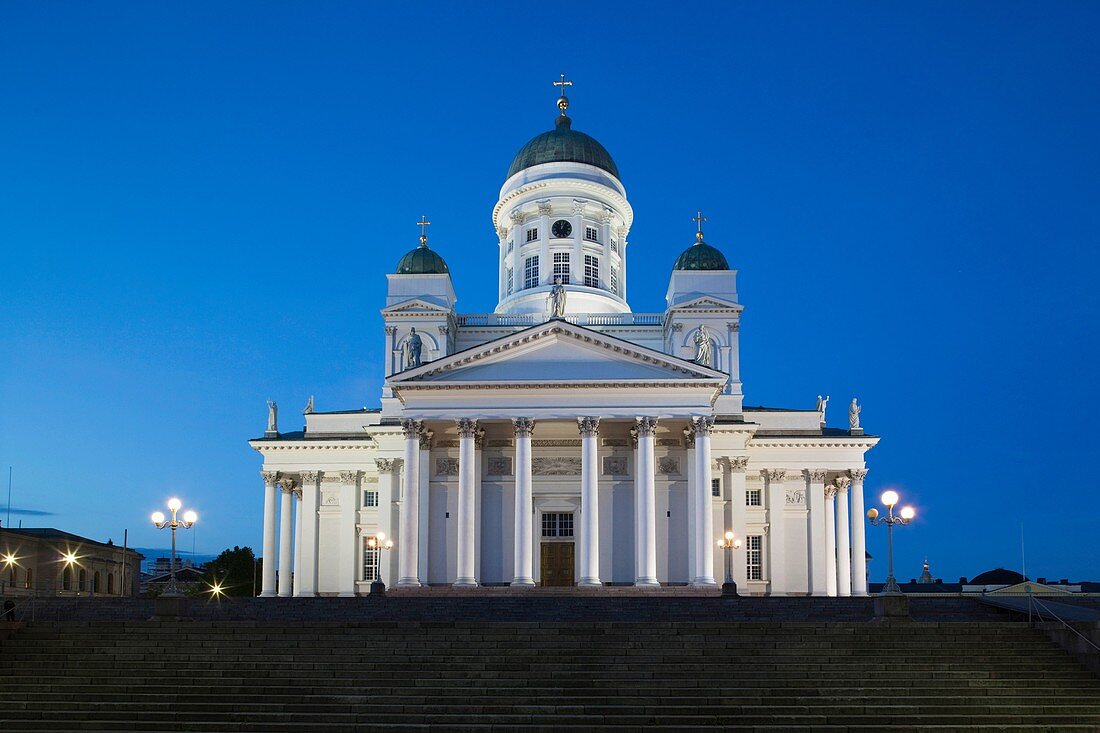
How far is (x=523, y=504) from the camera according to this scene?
145ft

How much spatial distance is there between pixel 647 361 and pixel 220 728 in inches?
1037

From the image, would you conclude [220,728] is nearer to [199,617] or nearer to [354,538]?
[199,617]

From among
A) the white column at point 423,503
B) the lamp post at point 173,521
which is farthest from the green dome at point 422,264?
the lamp post at point 173,521

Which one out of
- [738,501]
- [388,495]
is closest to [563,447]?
[738,501]

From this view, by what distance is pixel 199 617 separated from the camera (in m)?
33.2

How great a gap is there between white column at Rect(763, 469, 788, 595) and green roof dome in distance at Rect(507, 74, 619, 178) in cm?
2114

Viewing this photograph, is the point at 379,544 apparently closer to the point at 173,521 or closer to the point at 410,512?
the point at 410,512

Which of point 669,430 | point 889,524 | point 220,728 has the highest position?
point 669,430

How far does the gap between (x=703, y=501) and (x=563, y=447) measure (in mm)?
7219

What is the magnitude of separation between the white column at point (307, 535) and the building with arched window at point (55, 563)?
783 inches

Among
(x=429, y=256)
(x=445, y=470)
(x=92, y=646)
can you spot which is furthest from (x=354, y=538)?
(x=92, y=646)

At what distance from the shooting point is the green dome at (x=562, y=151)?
63566mm

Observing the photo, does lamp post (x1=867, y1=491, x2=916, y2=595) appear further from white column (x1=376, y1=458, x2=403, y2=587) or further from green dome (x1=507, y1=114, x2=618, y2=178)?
green dome (x1=507, y1=114, x2=618, y2=178)

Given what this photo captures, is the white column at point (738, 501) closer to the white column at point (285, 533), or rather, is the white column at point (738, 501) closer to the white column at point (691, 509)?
the white column at point (691, 509)
